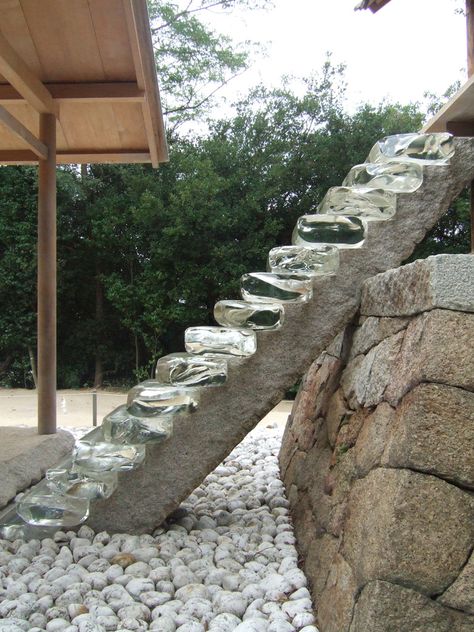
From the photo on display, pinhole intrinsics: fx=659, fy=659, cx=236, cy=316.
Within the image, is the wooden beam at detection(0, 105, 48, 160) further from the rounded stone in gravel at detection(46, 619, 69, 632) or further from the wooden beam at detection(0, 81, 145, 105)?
the rounded stone in gravel at detection(46, 619, 69, 632)

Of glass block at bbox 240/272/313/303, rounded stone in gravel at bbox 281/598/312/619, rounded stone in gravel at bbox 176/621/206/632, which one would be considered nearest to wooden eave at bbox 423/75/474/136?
glass block at bbox 240/272/313/303

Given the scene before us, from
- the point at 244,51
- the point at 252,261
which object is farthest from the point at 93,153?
the point at 244,51

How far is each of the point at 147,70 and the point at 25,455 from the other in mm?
2208

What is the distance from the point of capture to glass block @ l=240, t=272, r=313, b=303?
9.03 ft

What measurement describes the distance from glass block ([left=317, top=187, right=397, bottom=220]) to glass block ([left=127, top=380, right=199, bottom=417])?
1.07 meters

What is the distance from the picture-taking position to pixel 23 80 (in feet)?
11.9

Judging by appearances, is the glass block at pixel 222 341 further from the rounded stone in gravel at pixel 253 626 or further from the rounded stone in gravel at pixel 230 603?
the rounded stone in gravel at pixel 253 626

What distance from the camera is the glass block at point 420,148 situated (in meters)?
2.92

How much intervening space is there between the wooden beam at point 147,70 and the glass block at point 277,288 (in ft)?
4.54

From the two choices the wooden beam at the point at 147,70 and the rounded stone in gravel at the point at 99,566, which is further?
the wooden beam at the point at 147,70

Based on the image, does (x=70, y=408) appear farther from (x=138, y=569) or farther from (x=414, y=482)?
(x=414, y=482)

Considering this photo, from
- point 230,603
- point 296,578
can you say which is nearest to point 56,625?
point 230,603

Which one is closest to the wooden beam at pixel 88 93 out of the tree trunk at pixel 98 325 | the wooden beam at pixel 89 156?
the wooden beam at pixel 89 156

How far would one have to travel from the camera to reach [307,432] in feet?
10.7
